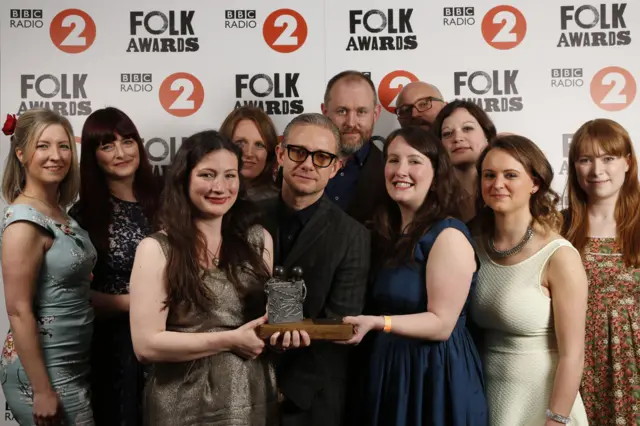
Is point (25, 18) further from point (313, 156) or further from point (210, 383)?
point (210, 383)

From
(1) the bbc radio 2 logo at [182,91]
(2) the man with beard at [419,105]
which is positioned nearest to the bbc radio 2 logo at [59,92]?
(1) the bbc radio 2 logo at [182,91]

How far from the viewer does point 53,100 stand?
3924 mm

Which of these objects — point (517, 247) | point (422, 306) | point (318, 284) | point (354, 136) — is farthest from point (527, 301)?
point (354, 136)

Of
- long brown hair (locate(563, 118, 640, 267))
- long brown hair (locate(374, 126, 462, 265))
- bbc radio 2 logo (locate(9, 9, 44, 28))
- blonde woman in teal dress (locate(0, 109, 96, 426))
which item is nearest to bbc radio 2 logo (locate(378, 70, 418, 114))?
long brown hair (locate(563, 118, 640, 267))

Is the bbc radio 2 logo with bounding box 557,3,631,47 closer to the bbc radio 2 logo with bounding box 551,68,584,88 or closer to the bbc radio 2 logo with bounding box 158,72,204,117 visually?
the bbc radio 2 logo with bounding box 551,68,584,88

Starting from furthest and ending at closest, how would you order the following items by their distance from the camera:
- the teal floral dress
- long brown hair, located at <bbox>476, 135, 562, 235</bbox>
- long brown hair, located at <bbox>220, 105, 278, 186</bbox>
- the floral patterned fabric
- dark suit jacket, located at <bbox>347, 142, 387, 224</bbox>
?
long brown hair, located at <bbox>220, 105, 278, 186</bbox> → dark suit jacket, located at <bbox>347, 142, 387, 224</bbox> → the floral patterned fabric → the teal floral dress → long brown hair, located at <bbox>476, 135, 562, 235</bbox>

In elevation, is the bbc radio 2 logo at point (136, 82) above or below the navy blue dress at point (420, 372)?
above

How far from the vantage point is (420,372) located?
7.53 feet

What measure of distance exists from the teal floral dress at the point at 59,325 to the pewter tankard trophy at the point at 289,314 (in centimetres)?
101

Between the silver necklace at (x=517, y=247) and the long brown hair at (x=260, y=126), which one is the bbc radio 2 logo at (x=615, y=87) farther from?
the long brown hair at (x=260, y=126)

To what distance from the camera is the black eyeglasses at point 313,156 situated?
238cm

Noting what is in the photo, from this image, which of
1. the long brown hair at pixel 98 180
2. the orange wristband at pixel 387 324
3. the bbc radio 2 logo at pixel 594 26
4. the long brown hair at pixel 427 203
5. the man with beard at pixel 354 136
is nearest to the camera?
the orange wristband at pixel 387 324

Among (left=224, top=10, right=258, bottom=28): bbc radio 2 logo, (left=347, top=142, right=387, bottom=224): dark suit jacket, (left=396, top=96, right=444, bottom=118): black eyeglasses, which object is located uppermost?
(left=224, top=10, right=258, bottom=28): bbc radio 2 logo

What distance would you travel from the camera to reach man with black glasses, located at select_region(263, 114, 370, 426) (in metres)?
2.26
